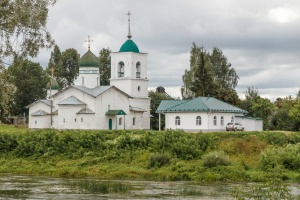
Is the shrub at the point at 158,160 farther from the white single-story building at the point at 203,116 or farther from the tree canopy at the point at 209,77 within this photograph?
the tree canopy at the point at 209,77

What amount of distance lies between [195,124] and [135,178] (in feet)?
55.3

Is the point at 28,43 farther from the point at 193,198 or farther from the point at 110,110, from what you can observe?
the point at 110,110

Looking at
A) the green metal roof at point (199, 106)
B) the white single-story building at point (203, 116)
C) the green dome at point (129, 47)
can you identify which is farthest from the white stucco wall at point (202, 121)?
the green dome at point (129, 47)

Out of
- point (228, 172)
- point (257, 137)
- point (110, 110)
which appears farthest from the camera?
point (110, 110)

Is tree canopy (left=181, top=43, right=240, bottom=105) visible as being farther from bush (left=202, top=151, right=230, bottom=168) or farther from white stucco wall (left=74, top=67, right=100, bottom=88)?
bush (left=202, top=151, right=230, bottom=168)

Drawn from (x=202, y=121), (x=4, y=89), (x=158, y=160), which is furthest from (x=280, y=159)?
(x=202, y=121)

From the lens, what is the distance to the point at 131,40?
5819 cm

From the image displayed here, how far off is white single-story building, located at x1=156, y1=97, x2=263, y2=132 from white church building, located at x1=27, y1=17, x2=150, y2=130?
14.7ft

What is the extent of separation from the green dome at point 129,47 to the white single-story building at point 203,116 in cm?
803

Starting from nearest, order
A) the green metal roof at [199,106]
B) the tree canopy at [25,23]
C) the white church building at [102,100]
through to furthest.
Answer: the tree canopy at [25,23], the green metal roof at [199,106], the white church building at [102,100]

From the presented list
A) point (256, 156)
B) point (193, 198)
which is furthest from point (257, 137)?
point (193, 198)

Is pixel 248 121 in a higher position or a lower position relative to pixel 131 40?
lower

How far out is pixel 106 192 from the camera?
2600 cm

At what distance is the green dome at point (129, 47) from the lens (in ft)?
188
